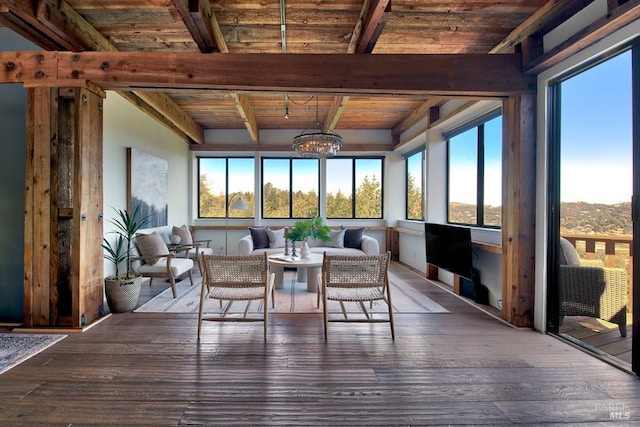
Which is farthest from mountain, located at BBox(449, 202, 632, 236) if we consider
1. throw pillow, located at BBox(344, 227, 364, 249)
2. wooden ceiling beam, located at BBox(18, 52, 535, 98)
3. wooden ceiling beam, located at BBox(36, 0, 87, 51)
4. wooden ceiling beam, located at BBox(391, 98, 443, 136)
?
wooden ceiling beam, located at BBox(36, 0, 87, 51)

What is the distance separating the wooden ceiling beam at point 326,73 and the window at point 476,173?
1041mm

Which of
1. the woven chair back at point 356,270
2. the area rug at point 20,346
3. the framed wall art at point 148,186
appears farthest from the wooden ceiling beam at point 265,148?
the area rug at point 20,346

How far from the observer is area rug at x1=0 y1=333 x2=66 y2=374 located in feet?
7.41

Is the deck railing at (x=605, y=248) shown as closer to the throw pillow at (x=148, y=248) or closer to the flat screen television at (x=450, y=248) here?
the flat screen television at (x=450, y=248)

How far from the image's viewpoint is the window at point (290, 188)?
7.04 m

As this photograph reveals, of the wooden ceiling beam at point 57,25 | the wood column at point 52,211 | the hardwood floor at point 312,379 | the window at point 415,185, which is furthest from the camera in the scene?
the window at point 415,185

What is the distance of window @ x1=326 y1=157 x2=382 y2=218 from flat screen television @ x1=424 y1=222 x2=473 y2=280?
8.27 ft

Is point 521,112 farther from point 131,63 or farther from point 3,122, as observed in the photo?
point 3,122

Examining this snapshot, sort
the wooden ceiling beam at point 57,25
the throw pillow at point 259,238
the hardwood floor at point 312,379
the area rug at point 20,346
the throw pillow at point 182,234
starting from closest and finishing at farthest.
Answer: the hardwood floor at point 312,379, the area rug at point 20,346, the wooden ceiling beam at point 57,25, the throw pillow at point 182,234, the throw pillow at point 259,238

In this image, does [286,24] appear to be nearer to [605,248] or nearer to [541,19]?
[541,19]

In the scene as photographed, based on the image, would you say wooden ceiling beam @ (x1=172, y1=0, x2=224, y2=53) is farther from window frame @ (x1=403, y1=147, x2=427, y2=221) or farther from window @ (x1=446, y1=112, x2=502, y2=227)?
window frame @ (x1=403, y1=147, x2=427, y2=221)

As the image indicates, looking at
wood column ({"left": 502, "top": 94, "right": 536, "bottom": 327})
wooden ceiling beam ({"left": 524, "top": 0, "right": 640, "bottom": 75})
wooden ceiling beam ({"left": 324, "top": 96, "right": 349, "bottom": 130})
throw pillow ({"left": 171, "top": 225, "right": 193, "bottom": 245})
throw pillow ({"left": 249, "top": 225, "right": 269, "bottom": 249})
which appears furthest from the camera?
throw pillow ({"left": 249, "top": 225, "right": 269, "bottom": 249})

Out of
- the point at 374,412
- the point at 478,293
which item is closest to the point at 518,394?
the point at 374,412

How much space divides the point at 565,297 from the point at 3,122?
235 inches
